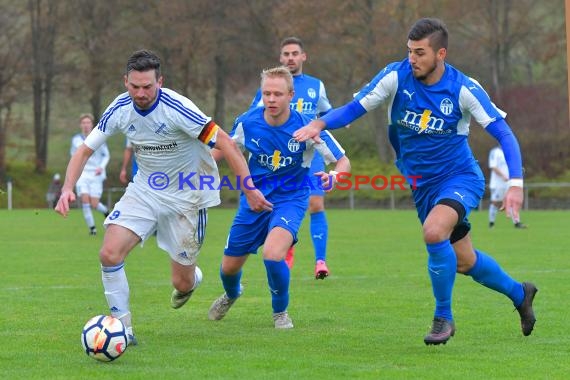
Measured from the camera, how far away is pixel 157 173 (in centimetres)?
745

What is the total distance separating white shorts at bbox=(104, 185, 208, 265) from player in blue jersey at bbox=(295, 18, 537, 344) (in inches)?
47.6

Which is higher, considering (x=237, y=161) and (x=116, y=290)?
(x=237, y=161)

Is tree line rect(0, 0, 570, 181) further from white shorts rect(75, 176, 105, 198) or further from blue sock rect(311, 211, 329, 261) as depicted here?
blue sock rect(311, 211, 329, 261)

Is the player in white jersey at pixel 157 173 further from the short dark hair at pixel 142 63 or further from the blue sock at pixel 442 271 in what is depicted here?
the blue sock at pixel 442 271

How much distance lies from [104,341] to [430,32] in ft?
9.33

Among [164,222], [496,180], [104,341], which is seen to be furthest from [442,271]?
[496,180]

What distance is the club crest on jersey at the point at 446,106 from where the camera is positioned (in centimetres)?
704

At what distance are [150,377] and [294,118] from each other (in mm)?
3006

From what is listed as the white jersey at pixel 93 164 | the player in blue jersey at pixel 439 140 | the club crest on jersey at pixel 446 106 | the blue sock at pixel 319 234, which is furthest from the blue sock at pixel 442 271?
the white jersey at pixel 93 164

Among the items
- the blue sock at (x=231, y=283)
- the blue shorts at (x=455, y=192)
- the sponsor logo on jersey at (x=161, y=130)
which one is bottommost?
the blue sock at (x=231, y=283)

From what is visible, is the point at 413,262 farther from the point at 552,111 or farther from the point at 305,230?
the point at 552,111

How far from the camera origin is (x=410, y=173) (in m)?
7.32

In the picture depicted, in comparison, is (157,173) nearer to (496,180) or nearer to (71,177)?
(71,177)

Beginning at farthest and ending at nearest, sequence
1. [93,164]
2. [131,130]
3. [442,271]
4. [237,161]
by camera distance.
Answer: [93,164]
[131,130]
[237,161]
[442,271]
